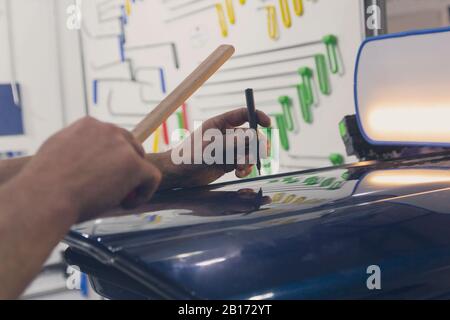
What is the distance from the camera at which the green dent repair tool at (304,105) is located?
1.33 meters

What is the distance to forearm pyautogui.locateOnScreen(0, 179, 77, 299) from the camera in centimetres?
32

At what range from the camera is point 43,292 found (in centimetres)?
237

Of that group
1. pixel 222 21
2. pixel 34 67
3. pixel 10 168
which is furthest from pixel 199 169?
pixel 34 67

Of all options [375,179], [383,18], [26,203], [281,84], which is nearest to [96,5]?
[281,84]

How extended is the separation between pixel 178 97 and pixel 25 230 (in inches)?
10.5

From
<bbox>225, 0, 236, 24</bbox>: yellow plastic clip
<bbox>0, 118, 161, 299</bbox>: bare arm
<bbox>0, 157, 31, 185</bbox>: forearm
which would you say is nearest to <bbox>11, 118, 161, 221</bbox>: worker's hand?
<bbox>0, 118, 161, 299</bbox>: bare arm

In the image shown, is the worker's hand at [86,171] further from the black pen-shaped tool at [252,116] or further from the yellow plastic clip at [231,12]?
the yellow plastic clip at [231,12]

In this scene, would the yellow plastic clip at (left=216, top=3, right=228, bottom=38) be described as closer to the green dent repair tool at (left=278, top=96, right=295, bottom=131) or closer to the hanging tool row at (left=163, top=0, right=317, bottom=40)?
the hanging tool row at (left=163, top=0, right=317, bottom=40)

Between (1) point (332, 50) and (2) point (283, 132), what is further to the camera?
(2) point (283, 132)

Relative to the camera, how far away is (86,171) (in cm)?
36

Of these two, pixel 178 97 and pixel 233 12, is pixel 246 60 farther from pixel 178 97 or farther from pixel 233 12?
pixel 178 97

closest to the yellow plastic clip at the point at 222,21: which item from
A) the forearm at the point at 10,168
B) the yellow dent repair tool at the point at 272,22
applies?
the yellow dent repair tool at the point at 272,22

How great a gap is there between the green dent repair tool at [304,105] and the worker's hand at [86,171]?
3.19ft

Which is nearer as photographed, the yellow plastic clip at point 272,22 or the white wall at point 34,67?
the yellow plastic clip at point 272,22
